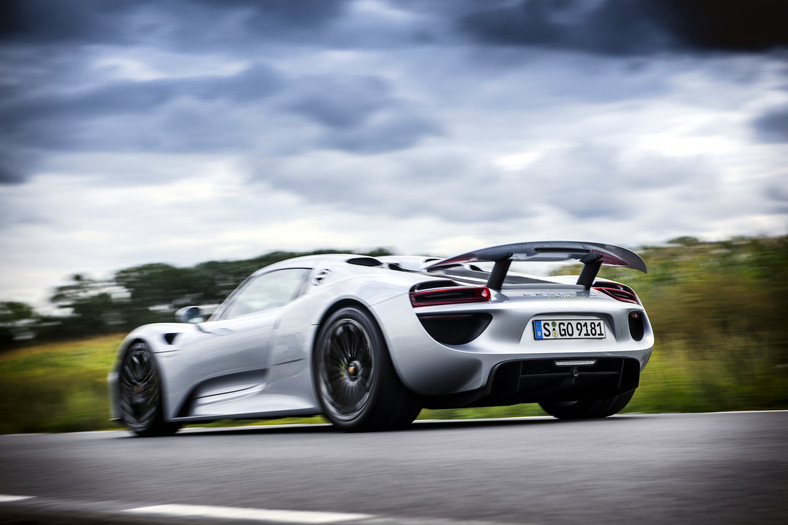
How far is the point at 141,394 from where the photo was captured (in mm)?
8500

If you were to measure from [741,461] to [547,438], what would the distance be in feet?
4.88

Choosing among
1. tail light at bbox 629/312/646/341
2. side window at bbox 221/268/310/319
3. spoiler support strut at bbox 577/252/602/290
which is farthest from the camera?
side window at bbox 221/268/310/319

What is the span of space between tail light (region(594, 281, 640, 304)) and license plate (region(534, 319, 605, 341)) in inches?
17.5

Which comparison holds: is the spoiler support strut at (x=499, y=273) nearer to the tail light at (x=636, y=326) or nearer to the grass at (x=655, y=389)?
the tail light at (x=636, y=326)

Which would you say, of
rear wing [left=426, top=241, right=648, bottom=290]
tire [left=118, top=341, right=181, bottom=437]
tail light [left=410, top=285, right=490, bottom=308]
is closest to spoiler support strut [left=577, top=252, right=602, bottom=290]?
rear wing [left=426, top=241, right=648, bottom=290]

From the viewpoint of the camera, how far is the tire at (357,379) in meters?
6.16

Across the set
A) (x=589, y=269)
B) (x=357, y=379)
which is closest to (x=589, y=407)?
(x=589, y=269)

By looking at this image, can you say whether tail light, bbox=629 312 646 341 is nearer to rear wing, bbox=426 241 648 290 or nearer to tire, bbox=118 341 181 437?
rear wing, bbox=426 241 648 290

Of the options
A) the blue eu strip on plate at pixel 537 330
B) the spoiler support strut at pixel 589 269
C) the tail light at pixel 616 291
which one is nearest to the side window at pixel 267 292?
the blue eu strip on plate at pixel 537 330

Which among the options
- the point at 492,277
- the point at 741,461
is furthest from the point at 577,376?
the point at 741,461

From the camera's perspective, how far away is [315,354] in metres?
6.66

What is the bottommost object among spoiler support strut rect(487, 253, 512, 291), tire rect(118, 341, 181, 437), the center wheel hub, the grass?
the grass

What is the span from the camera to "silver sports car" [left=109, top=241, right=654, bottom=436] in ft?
20.1

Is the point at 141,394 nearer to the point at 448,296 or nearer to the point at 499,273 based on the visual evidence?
the point at 448,296
